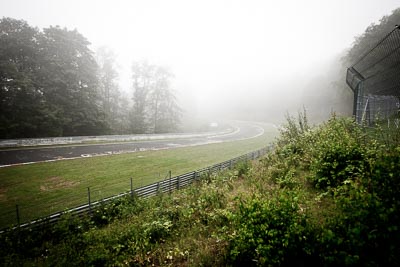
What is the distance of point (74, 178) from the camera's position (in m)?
17.5

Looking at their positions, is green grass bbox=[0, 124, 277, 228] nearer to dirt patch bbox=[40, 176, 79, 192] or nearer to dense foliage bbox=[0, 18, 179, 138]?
dirt patch bbox=[40, 176, 79, 192]

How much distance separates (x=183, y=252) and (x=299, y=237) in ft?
12.5

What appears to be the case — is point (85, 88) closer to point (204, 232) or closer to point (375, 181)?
point (204, 232)

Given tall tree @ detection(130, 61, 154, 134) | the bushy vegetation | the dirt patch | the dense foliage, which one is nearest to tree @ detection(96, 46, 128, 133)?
tall tree @ detection(130, 61, 154, 134)

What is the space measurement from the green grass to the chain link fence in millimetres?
15696

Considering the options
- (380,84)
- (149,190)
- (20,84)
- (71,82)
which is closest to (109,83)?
(71,82)

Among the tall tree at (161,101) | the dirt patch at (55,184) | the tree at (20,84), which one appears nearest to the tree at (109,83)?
the tall tree at (161,101)

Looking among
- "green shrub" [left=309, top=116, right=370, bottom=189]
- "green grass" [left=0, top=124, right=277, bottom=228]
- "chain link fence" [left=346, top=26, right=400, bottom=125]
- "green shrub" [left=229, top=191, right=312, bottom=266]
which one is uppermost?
"chain link fence" [left=346, top=26, right=400, bottom=125]

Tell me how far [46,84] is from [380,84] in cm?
4226

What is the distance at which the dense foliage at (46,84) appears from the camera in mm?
27078

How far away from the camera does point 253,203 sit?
17.5 feet

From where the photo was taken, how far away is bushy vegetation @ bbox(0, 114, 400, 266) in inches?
147

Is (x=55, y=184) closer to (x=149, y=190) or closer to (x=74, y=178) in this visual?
(x=74, y=178)

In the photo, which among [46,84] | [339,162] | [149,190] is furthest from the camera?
[46,84]
